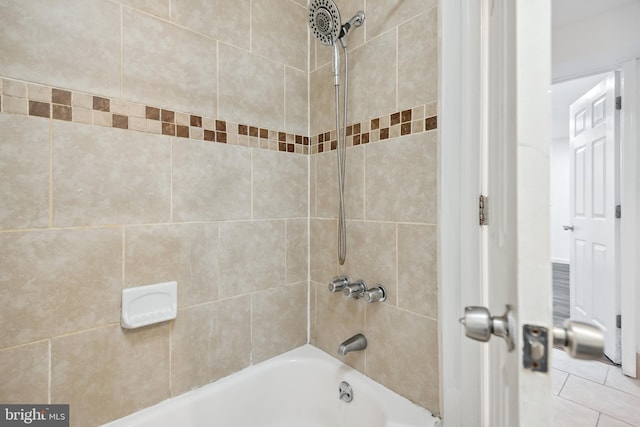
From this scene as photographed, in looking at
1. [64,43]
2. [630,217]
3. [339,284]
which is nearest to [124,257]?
[64,43]

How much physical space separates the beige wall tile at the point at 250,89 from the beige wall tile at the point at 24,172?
58 cm

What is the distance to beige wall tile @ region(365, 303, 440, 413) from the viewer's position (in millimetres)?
1016

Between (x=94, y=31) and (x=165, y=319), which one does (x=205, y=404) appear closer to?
(x=165, y=319)

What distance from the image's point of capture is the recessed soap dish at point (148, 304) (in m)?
0.98

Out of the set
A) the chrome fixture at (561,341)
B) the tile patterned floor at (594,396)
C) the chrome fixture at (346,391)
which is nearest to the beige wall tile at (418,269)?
the chrome fixture at (346,391)

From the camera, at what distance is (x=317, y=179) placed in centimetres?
146

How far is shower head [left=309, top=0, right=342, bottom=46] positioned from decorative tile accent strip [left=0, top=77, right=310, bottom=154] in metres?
0.45

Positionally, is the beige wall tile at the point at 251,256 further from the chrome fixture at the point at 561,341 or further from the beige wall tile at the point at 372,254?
the chrome fixture at the point at 561,341

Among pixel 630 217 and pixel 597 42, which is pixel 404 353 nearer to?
pixel 630 217

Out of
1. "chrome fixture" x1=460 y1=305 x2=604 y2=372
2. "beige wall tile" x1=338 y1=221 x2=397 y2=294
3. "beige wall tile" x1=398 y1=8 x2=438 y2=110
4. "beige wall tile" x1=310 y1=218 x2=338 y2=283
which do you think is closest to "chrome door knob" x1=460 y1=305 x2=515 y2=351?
"chrome fixture" x1=460 y1=305 x2=604 y2=372

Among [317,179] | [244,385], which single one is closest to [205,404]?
[244,385]

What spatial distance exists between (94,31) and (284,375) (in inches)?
58.3

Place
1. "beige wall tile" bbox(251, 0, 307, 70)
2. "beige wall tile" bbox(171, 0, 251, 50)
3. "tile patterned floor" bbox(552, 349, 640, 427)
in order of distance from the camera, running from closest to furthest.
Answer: "beige wall tile" bbox(171, 0, 251, 50) → "beige wall tile" bbox(251, 0, 307, 70) → "tile patterned floor" bbox(552, 349, 640, 427)

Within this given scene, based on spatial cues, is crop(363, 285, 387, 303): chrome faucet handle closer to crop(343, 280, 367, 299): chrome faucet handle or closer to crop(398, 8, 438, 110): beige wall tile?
crop(343, 280, 367, 299): chrome faucet handle
